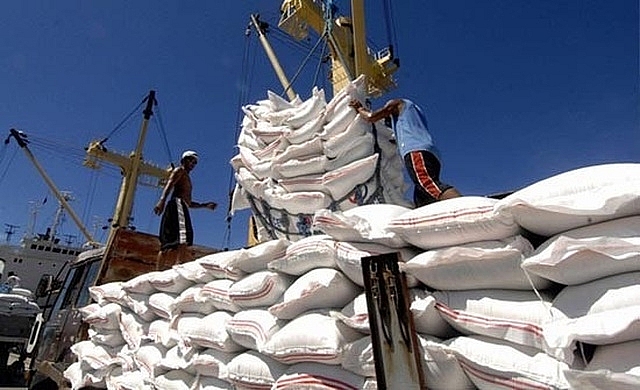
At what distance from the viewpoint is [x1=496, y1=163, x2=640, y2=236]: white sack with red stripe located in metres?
1.08

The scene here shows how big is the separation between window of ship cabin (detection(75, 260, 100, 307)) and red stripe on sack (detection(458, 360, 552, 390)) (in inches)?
152

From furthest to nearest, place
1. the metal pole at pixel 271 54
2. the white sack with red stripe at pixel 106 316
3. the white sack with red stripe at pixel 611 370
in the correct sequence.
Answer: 1. the metal pole at pixel 271 54
2. the white sack with red stripe at pixel 106 316
3. the white sack with red stripe at pixel 611 370

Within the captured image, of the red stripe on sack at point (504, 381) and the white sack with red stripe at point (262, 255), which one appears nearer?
the red stripe on sack at point (504, 381)

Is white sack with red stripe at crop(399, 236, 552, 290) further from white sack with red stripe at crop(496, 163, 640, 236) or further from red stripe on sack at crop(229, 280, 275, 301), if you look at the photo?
red stripe on sack at crop(229, 280, 275, 301)

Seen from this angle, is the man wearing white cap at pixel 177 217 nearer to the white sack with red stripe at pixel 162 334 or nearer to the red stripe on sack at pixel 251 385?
the white sack with red stripe at pixel 162 334

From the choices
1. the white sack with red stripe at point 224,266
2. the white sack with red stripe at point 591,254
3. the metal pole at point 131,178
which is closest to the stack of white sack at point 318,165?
the white sack with red stripe at point 224,266

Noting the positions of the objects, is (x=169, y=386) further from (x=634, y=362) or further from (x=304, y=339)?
(x=634, y=362)

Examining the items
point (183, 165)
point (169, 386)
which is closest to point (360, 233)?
point (169, 386)

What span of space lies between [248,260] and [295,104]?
5.81 feet

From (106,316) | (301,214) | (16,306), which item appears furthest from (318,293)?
(16,306)

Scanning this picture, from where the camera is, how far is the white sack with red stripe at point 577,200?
1.08 metres

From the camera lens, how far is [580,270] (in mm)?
1088

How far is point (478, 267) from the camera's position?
133 cm

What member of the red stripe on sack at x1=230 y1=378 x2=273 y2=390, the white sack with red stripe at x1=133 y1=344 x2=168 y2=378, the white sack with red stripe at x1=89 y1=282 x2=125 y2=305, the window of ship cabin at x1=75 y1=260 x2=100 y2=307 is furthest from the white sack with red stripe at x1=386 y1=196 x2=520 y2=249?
the window of ship cabin at x1=75 y1=260 x2=100 y2=307
